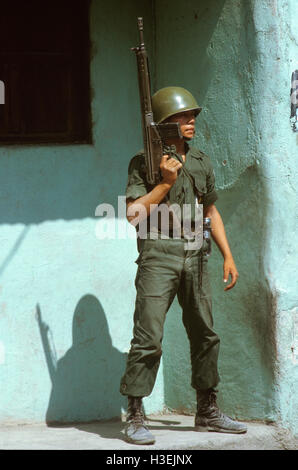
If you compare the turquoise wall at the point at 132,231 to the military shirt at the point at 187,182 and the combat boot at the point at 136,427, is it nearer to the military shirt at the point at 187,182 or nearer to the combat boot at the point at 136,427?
the military shirt at the point at 187,182

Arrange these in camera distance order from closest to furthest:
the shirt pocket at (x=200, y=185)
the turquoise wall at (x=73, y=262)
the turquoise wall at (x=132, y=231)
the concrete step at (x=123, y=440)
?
the concrete step at (x=123, y=440) < the shirt pocket at (x=200, y=185) < the turquoise wall at (x=132, y=231) < the turquoise wall at (x=73, y=262)

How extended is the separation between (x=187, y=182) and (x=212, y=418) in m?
1.37

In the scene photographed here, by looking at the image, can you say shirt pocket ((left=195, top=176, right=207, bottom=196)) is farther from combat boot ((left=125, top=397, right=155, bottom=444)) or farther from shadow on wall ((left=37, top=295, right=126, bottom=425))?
combat boot ((left=125, top=397, right=155, bottom=444))

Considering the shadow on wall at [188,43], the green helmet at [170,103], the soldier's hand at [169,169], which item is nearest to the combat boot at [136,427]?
the soldier's hand at [169,169]

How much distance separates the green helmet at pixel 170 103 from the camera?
5.43 m

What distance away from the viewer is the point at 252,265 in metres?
5.94

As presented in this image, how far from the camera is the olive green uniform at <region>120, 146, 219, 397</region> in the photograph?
534 cm

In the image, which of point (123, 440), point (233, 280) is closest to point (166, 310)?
point (233, 280)

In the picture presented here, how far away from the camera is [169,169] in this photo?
525cm

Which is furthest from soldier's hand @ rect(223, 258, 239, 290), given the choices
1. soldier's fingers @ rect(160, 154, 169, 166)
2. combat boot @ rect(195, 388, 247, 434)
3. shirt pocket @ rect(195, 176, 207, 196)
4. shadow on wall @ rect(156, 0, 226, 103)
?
shadow on wall @ rect(156, 0, 226, 103)

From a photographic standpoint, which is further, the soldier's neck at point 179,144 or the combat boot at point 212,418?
the combat boot at point 212,418

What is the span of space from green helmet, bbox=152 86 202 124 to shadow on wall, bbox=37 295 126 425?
4.42 ft

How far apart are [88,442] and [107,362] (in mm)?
810

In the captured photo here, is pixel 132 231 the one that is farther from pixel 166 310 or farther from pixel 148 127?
pixel 148 127
